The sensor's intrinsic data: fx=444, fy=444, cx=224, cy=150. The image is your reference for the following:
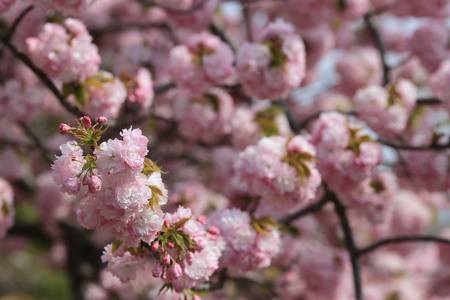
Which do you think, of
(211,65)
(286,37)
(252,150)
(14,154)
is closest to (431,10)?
(286,37)

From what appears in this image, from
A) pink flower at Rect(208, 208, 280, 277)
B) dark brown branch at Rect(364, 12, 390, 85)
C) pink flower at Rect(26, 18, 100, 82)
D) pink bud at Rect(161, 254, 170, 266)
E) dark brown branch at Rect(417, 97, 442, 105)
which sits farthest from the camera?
dark brown branch at Rect(364, 12, 390, 85)

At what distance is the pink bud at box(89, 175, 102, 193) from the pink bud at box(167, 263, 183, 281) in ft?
0.96

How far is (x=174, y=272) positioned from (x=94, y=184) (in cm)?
32

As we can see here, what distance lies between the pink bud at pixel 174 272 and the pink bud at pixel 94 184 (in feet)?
0.96

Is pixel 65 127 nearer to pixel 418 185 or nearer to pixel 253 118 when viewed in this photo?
pixel 253 118

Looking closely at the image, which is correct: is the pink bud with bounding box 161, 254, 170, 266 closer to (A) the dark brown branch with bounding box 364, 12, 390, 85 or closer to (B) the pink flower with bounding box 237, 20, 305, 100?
(B) the pink flower with bounding box 237, 20, 305, 100

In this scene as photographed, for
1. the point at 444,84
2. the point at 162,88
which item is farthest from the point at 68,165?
the point at 444,84

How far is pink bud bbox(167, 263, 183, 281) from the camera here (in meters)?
1.10

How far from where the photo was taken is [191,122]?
253 centimetres

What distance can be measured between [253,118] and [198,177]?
1.64 meters

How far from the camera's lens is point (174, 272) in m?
1.10

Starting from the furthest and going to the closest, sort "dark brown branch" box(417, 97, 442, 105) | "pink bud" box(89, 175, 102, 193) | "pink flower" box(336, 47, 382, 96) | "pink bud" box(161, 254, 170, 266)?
"pink flower" box(336, 47, 382, 96), "dark brown branch" box(417, 97, 442, 105), "pink bud" box(161, 254, 170, 266), "pink bud" box(89, 175, 102, 193)

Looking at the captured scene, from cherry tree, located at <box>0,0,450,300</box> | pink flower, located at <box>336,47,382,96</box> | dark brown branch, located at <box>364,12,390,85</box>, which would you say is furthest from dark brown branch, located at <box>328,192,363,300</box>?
pink flower, located at <box>336,47,382,96</box>

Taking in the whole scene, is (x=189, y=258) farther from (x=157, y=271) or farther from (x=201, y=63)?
(x=201, y=63)
